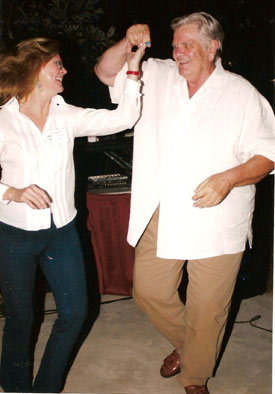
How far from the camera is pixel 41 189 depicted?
66.7 inches

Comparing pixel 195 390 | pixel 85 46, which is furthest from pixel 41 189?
pixel 85 46

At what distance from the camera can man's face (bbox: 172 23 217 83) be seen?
2080 millimetres

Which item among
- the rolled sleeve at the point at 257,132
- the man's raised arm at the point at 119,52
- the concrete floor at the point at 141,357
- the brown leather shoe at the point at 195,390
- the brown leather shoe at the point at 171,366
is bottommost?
the concrete floor at the point at 141,357

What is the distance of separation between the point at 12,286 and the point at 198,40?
55.3 inches

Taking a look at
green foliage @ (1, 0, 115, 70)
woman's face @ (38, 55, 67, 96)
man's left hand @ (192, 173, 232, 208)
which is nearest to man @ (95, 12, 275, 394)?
man's left hand @ (192, 173, 232, 208)

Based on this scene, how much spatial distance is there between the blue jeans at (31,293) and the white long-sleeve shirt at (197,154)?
1.46 ft

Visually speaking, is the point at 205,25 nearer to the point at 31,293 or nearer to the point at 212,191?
the point at 212,191

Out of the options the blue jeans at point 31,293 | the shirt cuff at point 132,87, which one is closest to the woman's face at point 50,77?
the shirt cuff at point 132,87

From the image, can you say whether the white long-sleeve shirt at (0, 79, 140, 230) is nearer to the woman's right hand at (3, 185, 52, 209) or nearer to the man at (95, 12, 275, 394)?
the woman's right hand at (3, 185, 52, 209)

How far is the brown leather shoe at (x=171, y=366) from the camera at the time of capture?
2.42 m

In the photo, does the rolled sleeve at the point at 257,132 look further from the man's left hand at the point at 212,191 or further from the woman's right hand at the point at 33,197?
the woman's right hand at the point at 33,197

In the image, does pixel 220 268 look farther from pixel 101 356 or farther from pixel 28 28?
pixel 28 28

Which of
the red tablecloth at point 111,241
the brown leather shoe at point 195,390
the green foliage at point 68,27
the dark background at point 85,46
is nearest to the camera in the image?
the brown leather shoe at point 195,390

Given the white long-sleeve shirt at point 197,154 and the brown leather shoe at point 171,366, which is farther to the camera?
the brown leather shoe at point 171,366
